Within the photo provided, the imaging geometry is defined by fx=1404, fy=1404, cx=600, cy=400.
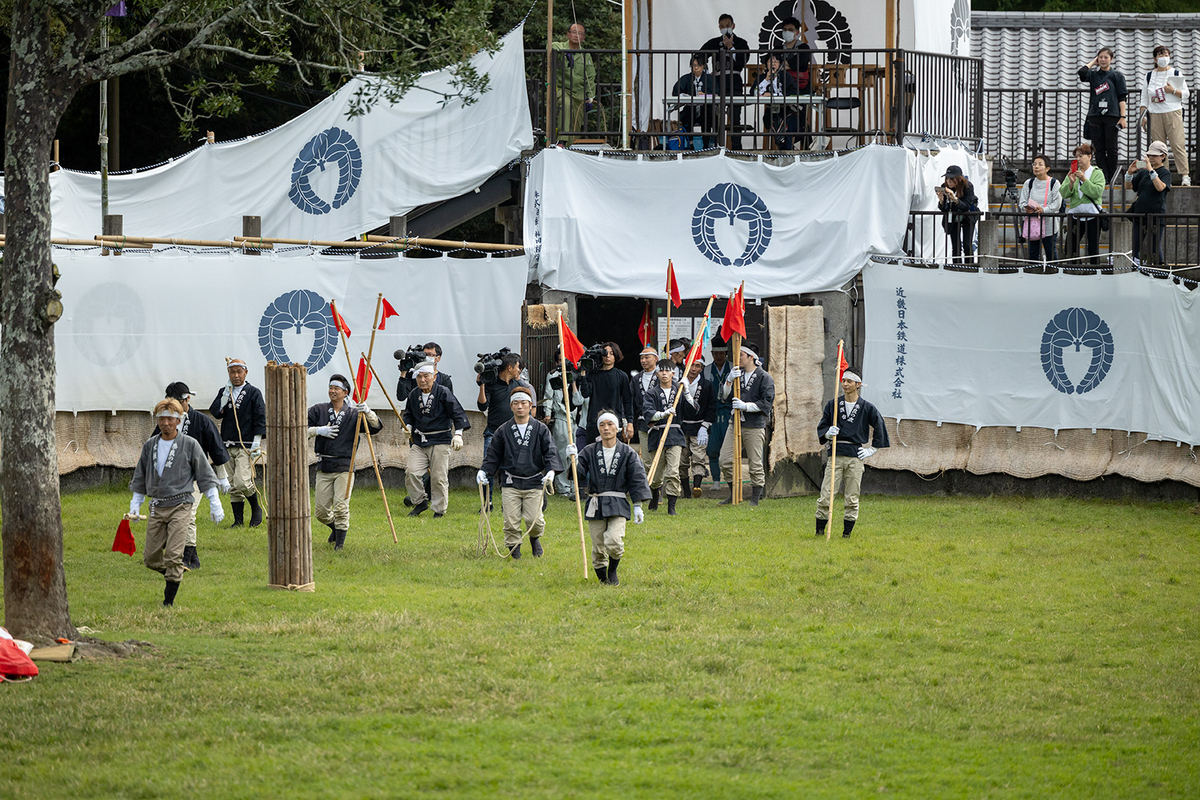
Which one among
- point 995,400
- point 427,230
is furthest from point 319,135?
point 995,400

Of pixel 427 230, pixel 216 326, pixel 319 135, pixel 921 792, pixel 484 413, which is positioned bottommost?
pixel 921 792

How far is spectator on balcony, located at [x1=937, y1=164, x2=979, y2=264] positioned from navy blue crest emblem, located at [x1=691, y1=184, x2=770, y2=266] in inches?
93.1

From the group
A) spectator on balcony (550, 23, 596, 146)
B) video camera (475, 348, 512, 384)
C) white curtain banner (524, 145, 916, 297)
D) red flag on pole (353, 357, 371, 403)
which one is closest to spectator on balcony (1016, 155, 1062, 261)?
white curtain banner (524, 145, 916, 297)

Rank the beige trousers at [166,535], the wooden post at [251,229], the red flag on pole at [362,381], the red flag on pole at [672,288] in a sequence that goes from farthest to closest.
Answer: the wooden post at [251,229] < the red flag on pole at [672,288] < the red flag on pole at [362,381] < the beige trousers at [166,535]

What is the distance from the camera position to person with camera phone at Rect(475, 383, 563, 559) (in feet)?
45.8

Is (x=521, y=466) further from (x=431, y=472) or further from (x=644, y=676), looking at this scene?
(x=644, y=676)

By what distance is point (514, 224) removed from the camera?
70.3 feet

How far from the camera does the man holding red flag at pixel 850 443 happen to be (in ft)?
50.6

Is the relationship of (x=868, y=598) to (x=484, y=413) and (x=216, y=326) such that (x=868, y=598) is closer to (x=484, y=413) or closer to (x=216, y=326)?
(x=484, y=413)

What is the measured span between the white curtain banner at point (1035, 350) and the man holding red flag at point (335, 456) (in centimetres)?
727

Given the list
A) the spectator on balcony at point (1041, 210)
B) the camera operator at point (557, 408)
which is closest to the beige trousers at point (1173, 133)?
the spectator on balcony at point (1041, 210)

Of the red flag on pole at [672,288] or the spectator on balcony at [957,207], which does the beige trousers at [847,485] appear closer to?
the red flag on pole at [672,288]

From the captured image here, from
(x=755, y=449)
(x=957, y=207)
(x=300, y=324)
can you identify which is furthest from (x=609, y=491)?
(x=957, y=207)

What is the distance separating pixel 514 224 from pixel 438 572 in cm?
918
